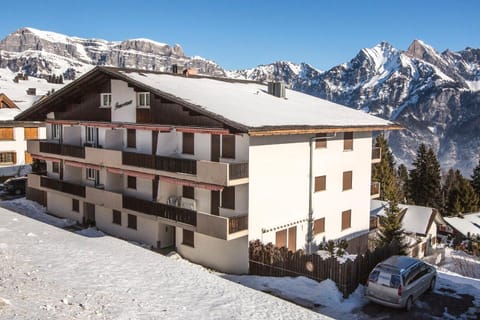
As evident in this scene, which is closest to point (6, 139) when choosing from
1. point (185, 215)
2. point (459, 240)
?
point (185, 215)

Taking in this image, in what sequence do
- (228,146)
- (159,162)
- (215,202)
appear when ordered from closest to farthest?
(228,146) < (215,202) < (159,162)

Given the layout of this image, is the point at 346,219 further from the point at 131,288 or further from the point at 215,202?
the point at 131,288

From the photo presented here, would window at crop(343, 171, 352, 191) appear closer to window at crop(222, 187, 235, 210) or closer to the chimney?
the chimney

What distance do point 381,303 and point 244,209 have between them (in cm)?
737

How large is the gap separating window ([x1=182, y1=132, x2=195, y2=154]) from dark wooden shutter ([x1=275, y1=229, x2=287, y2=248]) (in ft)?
19.6

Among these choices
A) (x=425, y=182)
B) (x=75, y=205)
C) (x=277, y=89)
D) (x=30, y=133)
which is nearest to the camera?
(x=277, y=89)

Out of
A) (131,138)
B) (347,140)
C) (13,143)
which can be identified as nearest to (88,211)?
(131,138)

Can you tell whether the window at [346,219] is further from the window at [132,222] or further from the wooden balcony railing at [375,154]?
the window at [132,222]

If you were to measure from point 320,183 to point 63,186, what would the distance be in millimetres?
17178

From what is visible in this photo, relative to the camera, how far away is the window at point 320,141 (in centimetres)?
2620

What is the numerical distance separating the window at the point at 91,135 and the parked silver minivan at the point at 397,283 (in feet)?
65.1

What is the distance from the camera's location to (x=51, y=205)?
35.9 m

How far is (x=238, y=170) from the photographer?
21688 millimetres

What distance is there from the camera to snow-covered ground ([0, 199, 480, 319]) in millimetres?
14672
